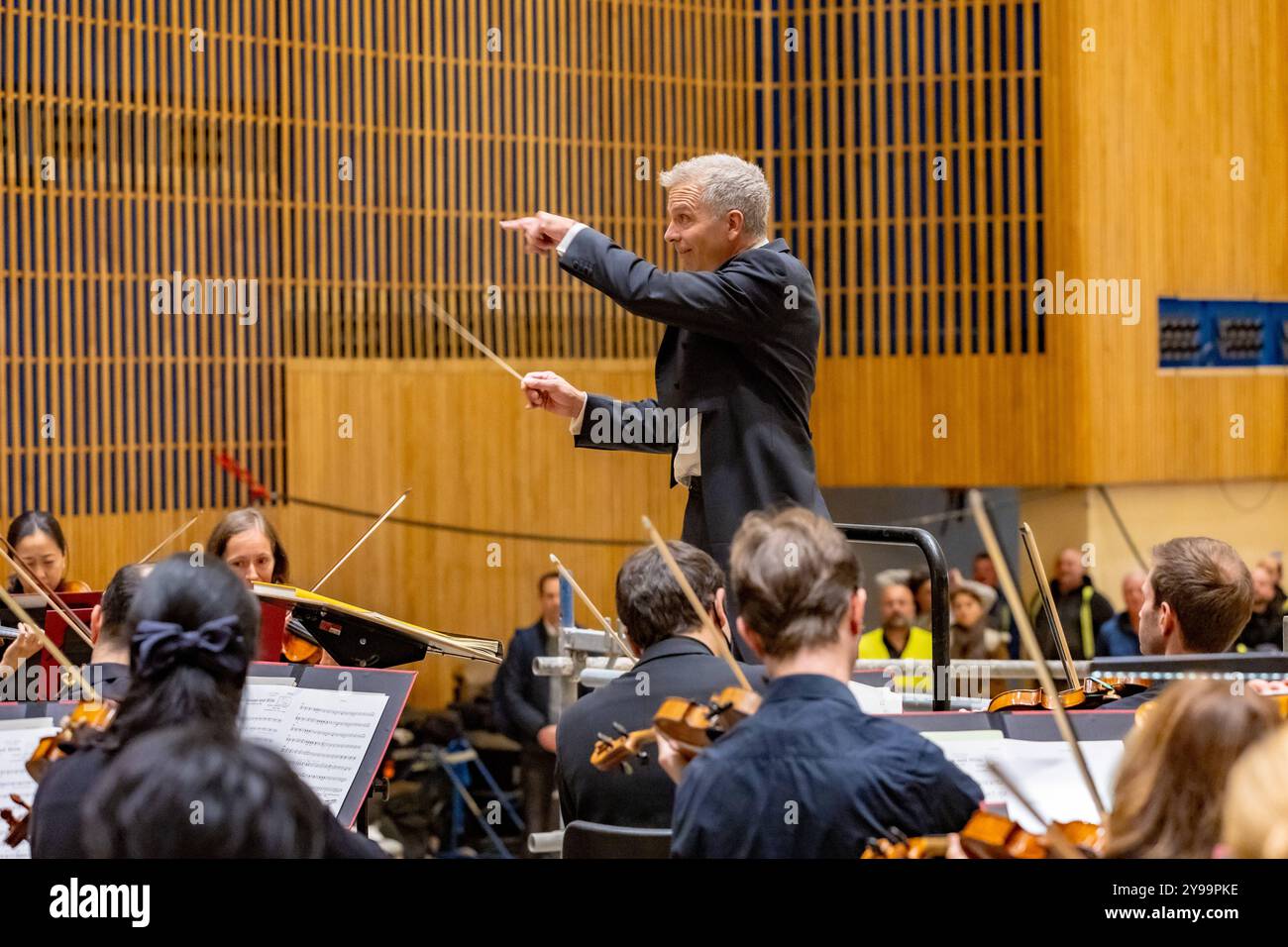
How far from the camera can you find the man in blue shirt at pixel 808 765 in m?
2.01

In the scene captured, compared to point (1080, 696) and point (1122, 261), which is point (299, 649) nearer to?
point (1080, 696)

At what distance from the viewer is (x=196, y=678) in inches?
81.8

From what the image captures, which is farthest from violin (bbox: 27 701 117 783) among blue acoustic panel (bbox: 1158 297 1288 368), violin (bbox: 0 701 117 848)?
blue acoustic panel (bbox: 1158 297 1288 368)

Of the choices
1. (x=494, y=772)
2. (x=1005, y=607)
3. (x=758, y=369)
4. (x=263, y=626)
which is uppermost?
(x=758, y=369)

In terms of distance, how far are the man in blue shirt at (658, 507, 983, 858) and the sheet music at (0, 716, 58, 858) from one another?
1.27 metres

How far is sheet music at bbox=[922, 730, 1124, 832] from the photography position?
7.78ft

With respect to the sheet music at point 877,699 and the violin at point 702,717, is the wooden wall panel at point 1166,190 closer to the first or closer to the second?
the sheet music at point 877,699

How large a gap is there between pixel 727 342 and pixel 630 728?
0.83 m

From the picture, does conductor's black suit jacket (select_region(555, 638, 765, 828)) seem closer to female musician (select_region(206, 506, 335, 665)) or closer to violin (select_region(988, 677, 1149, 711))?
violin (select_region(988, 677, 1149, 711))

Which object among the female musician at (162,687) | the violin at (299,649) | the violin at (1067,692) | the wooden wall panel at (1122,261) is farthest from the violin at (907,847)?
the wooden wall panel at (1122,261)

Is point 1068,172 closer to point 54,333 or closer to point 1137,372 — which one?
point 1137,372

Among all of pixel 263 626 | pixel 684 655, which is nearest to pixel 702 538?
pixel 684 655

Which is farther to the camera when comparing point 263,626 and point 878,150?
point 878,150

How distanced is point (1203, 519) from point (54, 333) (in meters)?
6.15
